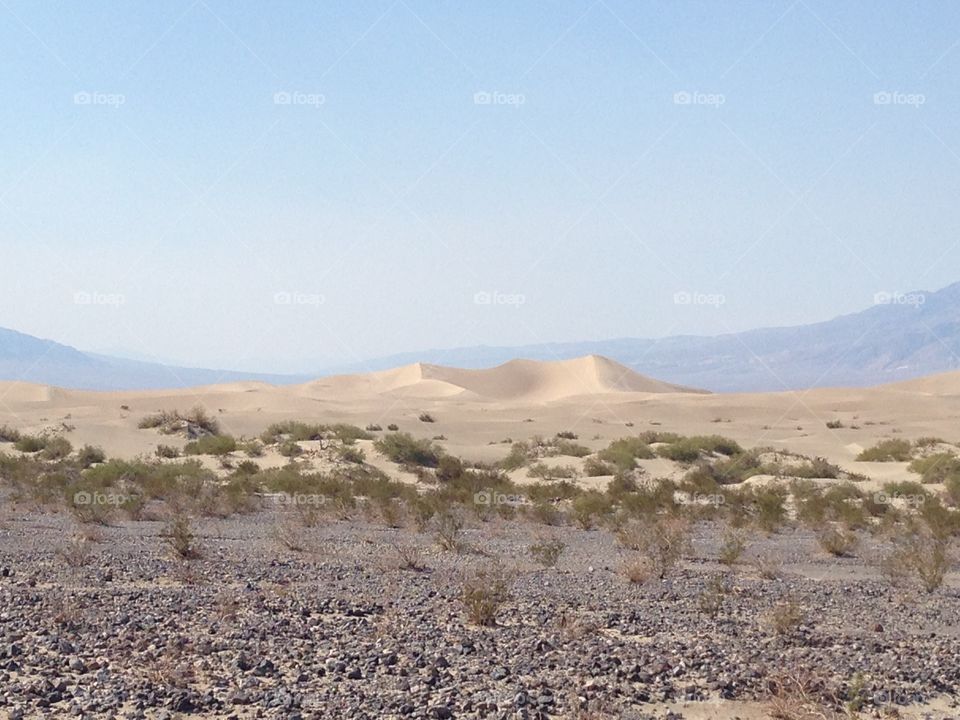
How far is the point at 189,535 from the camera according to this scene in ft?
48.3

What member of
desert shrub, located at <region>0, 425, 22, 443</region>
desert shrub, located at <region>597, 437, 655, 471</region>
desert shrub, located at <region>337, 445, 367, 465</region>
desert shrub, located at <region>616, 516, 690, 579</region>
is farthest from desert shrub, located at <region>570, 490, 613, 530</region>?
desert shrub, located at <region>0, 425, 22, 443</region>

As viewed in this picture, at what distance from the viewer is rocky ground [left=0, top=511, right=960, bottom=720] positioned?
786 centimetres

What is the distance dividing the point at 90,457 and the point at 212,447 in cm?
410

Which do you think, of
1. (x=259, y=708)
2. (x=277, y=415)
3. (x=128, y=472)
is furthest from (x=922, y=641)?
(x=277, y=415)

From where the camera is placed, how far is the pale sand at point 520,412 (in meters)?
43.6

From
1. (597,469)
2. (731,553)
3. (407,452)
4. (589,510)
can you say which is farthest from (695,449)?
(731,553)

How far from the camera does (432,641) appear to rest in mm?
9562

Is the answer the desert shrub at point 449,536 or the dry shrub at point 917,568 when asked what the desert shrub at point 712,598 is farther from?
the desert shrub at point 449,536

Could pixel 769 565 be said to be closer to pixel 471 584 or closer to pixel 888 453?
pixel 471 584

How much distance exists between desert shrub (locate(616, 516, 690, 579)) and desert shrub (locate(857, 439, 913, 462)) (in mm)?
19557

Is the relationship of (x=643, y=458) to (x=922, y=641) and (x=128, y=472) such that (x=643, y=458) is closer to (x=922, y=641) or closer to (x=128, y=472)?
(x=128, y=472)

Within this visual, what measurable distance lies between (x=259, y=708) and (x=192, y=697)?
1.79 ft

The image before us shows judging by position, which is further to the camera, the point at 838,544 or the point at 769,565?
the point at 838,544

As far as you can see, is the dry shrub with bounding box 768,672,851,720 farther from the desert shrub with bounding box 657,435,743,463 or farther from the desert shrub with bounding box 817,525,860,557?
the desert shrub with bounding box 657,435,743,463
